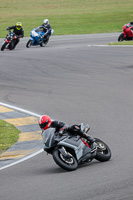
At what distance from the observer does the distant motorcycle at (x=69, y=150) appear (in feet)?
28.9

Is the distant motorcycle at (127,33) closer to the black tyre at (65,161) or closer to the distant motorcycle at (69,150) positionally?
the distant motorcycle at (69,150)

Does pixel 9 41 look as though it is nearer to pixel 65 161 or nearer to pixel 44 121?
pixel 44 121

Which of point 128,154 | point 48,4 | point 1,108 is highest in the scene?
point 128,154

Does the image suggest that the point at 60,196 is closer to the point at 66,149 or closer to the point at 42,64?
the point at 66,149

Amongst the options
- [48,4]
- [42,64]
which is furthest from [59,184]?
[48,4]

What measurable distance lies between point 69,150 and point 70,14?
55917 mm

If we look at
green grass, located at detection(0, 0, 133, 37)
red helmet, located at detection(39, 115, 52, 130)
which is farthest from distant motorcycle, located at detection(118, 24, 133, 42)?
red helmet, located at detection(39, 115, 52, 130)

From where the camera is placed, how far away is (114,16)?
2334 inches

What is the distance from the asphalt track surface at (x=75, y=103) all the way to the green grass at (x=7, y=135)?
145cm

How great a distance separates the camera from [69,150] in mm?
9062

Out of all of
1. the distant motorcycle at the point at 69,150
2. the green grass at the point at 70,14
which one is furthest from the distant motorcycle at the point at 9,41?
the distant motorcycle at the point at 69,150

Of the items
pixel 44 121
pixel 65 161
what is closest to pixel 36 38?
pixel 44 121

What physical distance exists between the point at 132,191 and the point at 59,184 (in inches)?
54.7

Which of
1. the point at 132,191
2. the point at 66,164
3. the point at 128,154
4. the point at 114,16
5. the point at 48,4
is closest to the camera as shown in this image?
the point at 132,191
